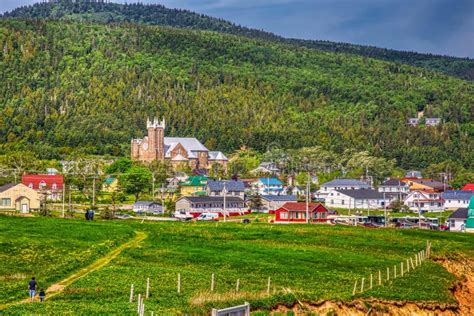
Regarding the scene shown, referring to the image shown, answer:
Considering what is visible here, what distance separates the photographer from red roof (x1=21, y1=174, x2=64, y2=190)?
120000mm

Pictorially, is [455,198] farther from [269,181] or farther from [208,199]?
[208,199]

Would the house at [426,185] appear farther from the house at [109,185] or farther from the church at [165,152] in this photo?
the house at [109,185]

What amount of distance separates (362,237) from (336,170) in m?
109

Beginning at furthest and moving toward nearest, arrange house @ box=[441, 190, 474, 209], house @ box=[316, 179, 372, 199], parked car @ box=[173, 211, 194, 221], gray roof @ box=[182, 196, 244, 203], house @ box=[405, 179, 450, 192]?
house @ box=[405, 179, 450, 192], house @ box=[316, 179, 372, 199], house @ box=[441, 190, 474, 209], gray roof @ box=[182, 196, 244, 203], parked car @ box=[173, 211, 194, 221]

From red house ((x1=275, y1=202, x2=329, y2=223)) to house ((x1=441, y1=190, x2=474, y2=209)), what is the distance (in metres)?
41.4

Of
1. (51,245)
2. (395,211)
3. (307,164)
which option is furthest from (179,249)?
(307,164)

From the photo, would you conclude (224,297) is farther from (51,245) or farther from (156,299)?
(51,245)

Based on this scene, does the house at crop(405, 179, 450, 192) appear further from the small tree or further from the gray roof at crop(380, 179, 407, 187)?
the small tree

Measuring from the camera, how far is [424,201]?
133375 millimetres

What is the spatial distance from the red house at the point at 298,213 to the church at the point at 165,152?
84664 millimetres

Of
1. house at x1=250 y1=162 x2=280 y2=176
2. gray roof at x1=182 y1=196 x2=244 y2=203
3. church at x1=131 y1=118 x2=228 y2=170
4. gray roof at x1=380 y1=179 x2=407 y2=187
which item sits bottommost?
gray roof at x1=182 y1=196 x2=244 y2=203

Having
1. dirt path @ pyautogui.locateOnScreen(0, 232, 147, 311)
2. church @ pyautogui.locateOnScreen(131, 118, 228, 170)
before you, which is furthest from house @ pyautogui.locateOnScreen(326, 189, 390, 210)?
dirt path @ pyautogui.locateOnScreen(0, 232, 147, 311)

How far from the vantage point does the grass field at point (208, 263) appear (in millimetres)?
36219

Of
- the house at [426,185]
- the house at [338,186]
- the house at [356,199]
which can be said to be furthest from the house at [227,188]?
the house at [426,185]
